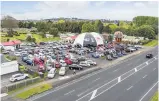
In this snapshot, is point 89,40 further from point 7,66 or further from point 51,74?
point 7,66

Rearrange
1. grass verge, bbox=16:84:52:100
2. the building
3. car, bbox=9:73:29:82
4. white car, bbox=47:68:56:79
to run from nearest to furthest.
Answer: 1. grass verge, bbox=16:84:52:100
2. car, bbox=9:73:29:82
3. white car, bbox=47:68:56:79
4. the building

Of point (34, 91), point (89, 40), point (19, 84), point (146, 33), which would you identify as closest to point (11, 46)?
point (89, 40)

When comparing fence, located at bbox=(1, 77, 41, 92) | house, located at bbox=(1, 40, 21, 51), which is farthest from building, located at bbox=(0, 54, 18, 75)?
house, located at bbox=(1, 40, 21, 51)

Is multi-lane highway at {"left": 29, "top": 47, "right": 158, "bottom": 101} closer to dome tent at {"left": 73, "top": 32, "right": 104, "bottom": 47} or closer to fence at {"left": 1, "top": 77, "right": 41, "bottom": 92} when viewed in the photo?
fence at {"left": 1, "top": 77, "right": 41, "bottom": 92}

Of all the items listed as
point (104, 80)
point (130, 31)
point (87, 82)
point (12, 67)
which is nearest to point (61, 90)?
point (87, 82)

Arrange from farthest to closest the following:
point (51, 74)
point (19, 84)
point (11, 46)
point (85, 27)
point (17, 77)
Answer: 1. point (85, 27)
2. point (11, 46)
3. point (51, 74)
4. point (17, 77)
5. point (19, 84)

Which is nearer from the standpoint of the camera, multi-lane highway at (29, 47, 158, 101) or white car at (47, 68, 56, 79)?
multi-lane highway at (29, 47, 158, 101)

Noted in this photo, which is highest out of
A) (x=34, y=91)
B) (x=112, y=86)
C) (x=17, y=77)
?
(x=17, y=77)
